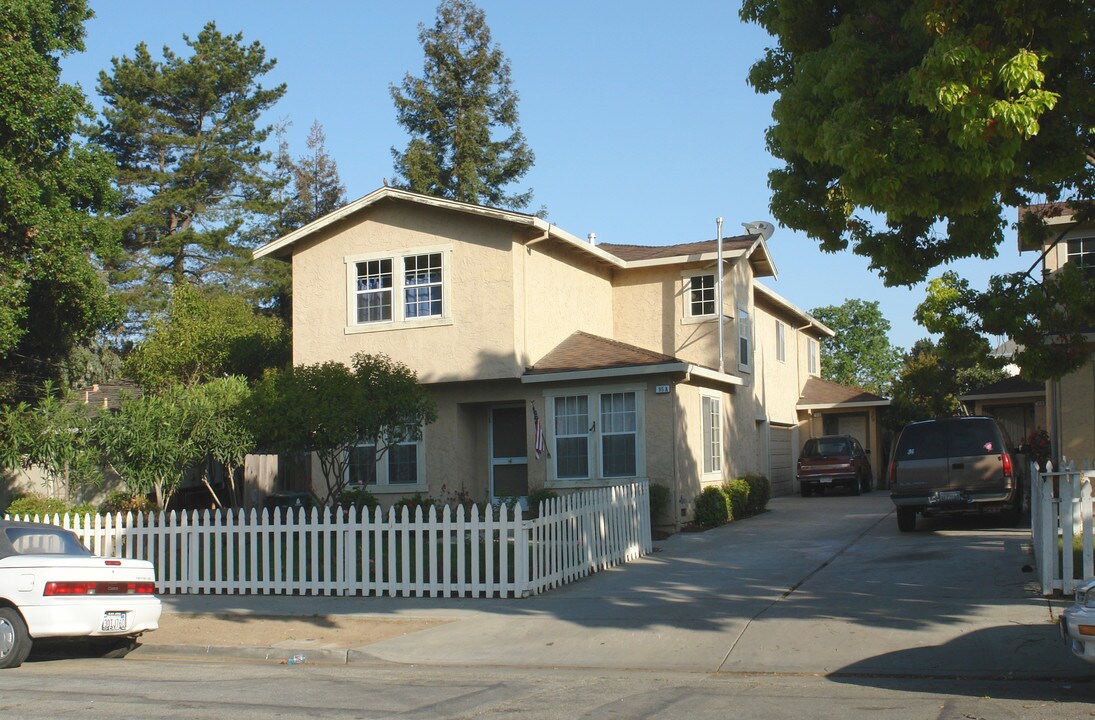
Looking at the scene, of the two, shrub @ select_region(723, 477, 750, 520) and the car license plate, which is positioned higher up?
shrub @ select_region(723, 477, 750, 520)

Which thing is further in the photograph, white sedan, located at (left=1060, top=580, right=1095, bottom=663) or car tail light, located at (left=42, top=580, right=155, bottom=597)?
car tail light, located at (left=42, top=580, right=155, bottom=597)

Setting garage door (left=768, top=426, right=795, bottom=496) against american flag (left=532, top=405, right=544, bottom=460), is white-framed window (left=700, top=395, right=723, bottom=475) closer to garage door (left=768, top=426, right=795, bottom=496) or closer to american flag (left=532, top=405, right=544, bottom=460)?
american flag (left=532, top=405, right=544, bottom=460)

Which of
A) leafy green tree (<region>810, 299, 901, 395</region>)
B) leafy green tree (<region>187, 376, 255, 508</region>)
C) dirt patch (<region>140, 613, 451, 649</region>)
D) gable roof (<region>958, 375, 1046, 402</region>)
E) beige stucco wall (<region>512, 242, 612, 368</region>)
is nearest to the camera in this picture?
dirt patch (<region>140, 613, 451, 649</region>)

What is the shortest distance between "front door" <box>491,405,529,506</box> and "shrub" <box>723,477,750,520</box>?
399cm

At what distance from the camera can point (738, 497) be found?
2055 cm

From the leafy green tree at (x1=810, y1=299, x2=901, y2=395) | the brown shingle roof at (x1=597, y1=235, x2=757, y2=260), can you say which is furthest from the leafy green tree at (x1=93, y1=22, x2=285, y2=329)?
the leafy green tree at (x1=810, y1=299, x2=901, y2=395)

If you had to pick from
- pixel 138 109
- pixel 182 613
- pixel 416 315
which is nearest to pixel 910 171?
pixel 182 613

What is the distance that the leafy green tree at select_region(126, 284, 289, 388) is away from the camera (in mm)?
24266

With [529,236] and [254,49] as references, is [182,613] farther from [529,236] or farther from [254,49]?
Answer: [254,49]

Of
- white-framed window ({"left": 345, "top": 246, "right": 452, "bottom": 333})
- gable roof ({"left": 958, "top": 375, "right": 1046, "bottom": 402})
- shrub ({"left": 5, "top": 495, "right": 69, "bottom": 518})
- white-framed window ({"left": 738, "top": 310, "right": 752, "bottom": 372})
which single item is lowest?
shrub ({"left": 5, "top": 495, "right": 69, "bottom": 518})

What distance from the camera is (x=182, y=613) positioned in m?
12.6

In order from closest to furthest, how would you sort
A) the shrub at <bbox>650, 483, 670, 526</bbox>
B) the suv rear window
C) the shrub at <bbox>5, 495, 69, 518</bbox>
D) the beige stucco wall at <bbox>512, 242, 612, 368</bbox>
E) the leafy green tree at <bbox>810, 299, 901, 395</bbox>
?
the suv rear window, the shrub at <bbox>650, 483, 670, 526</bbox>, the beige stucco wall at <bbox>512, 242, 612, 368</bbox>, the shrub at <bbox>5, 495, 69, 518</bbox>, the leafy green tree at <bbox>810, 299, 901, 395</bbox>

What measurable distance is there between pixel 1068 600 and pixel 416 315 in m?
12.7

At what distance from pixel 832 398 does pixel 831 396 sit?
258mm
